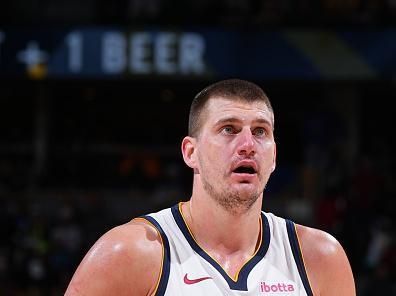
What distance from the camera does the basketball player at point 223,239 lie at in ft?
9.84

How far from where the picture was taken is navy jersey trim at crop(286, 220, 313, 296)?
3168 mm

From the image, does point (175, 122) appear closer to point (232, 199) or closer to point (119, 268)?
point (232, 199)

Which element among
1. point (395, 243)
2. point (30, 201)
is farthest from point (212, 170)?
point (30, 201)

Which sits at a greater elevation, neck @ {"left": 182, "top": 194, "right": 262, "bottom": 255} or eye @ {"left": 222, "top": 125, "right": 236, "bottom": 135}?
eye @ {"left": 222, "top": 125, "right": 236, "bottom": 135}

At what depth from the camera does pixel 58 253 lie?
11672 millimetres

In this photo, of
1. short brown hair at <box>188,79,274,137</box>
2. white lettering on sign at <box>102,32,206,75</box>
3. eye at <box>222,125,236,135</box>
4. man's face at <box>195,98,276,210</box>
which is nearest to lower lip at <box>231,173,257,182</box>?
man's face at <box>195,98,276,210</box>

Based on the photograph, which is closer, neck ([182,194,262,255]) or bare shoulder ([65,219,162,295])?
bare shoulder ([65,219,162,295])

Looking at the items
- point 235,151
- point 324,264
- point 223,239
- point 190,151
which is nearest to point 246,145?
point 235,151

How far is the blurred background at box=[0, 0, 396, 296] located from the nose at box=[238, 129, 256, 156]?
7574 mm

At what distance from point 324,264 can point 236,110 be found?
0.66 metres

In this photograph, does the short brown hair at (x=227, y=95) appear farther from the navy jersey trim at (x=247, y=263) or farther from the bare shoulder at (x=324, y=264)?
the bare shoulder at (x=324, y=264)

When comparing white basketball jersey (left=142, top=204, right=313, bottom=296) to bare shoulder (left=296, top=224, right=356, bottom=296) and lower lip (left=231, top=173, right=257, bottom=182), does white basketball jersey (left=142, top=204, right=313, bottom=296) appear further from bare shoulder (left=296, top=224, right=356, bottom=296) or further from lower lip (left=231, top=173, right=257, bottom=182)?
lower lip (left=231, top=173, right=257, bottom=182)

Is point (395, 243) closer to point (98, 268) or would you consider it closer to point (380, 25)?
point (380, 25)

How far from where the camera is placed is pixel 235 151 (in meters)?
3.09
